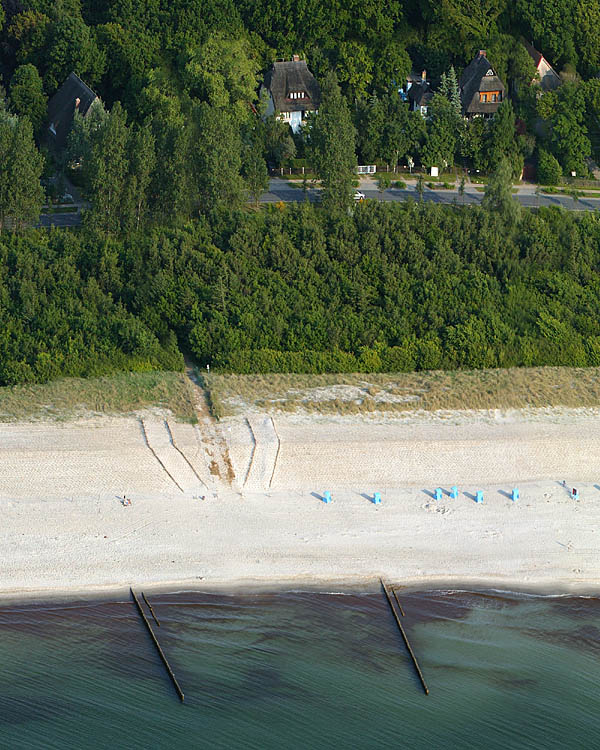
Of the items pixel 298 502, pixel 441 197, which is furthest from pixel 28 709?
pixel 441 197

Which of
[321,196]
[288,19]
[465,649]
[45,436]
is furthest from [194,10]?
[465,649]

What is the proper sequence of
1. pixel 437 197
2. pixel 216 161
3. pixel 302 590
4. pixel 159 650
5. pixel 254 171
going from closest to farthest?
pixel 159 650 < pixel 302 590 < pixel 216 161 < pixel 254 171 < pixel 437 197

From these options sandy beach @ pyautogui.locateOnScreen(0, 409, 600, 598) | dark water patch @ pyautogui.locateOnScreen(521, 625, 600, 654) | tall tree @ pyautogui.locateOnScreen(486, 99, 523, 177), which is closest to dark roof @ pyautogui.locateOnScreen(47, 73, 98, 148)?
tall tree @ pyautogui.locateOnScreen(486, 99, 523, 177)

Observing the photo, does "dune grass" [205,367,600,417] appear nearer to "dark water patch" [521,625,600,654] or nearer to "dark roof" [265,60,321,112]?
"dark water patch" [521,625,600,654]

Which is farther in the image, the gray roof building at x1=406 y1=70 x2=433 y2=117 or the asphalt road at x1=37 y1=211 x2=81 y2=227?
the gray roof building at x1=406 y1=70 x2=433 y2=117

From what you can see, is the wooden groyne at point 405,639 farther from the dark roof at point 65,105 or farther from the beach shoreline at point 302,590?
the dark roof at point 65,105

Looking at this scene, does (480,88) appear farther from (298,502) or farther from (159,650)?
(159,650)
